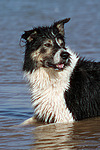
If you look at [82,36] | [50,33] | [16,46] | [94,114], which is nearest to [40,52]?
[50,33]

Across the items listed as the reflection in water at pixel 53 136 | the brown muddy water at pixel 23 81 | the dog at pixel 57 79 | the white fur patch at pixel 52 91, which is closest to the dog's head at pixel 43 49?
the dog at pixel 57 79

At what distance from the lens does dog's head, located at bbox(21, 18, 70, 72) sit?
710cm

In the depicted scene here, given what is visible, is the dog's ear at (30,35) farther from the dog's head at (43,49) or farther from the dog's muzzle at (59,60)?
the dog's muzzle at (59,60)

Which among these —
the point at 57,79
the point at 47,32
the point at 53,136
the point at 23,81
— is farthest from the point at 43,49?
the point at 23,81

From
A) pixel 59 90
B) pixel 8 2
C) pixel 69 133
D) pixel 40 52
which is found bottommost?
pixel 69 133

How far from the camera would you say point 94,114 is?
765cm

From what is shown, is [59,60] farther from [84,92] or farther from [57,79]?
[84,92]

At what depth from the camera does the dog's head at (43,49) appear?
7.10m

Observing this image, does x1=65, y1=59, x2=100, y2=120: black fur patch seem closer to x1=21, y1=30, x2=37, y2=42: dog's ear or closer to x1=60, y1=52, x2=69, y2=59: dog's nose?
x1=60, y1=52, x2=69, y2=59: dog's nose

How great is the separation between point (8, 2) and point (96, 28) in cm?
970

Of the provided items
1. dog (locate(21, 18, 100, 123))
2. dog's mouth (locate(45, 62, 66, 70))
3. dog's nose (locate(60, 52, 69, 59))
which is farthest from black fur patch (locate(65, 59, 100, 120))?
dog's nose (locate(60, 52, 69, 59))

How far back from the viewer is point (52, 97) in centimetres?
738

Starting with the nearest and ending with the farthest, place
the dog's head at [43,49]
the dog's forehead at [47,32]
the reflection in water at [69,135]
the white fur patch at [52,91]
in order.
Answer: the reflection in water at [69,135], the dog's head at [43,49], the dog's forehead at [47,32], the white fur patch at [52,91]

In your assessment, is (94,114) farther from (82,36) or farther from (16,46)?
(82,36)
